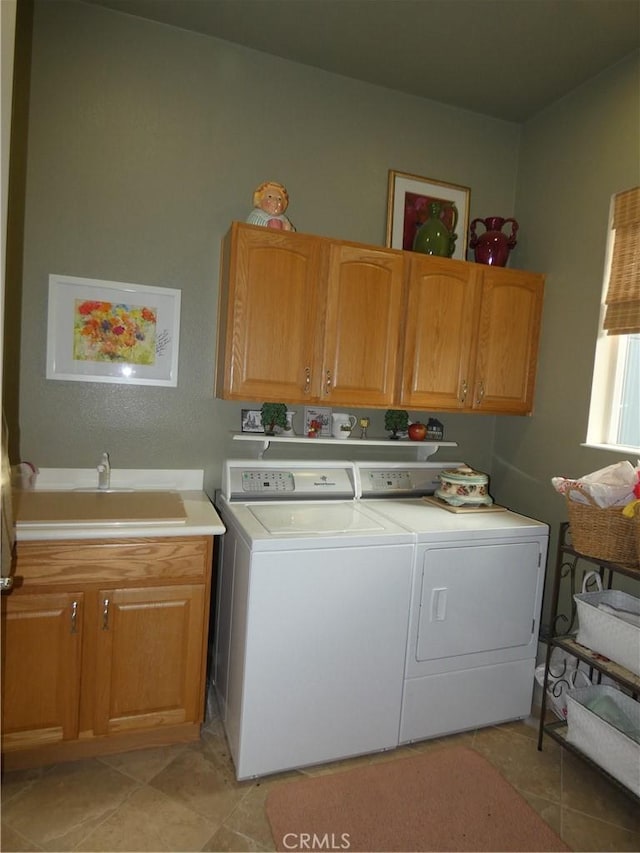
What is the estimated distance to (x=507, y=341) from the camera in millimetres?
2510

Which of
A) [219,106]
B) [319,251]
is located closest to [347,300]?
[319,251]

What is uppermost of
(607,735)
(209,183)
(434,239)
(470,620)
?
(209,183)

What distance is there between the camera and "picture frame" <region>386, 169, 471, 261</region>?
8.43 ft

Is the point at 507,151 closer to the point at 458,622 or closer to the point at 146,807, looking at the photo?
the point at 458,622

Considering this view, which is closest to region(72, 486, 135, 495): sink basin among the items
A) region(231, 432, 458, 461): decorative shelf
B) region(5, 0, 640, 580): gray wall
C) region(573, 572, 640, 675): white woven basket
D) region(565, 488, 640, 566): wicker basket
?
region(5, 0, 640, 580): gray wall

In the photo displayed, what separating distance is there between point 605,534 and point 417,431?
103 cm

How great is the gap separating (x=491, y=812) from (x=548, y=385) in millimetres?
A: 1824

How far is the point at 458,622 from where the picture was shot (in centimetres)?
203

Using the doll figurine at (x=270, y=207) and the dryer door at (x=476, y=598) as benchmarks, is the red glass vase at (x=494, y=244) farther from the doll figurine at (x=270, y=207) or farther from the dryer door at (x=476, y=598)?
the dryer door at (x=476, y=598)

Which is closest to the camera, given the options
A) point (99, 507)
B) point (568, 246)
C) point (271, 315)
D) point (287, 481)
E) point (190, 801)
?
point (190, 801)

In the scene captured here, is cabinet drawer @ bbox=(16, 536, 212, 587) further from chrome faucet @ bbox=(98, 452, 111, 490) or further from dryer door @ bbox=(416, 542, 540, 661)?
dryer door @ bbox=(416, 542, 540, 661)

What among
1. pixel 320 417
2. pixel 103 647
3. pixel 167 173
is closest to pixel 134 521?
pixel 103 647

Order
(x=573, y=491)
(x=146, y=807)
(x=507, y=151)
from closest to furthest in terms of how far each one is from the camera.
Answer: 1. (x=146, y=807)
2. (x=573, y=491)
3. (x=507, y=151)

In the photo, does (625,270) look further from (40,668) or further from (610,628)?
(40,668)
